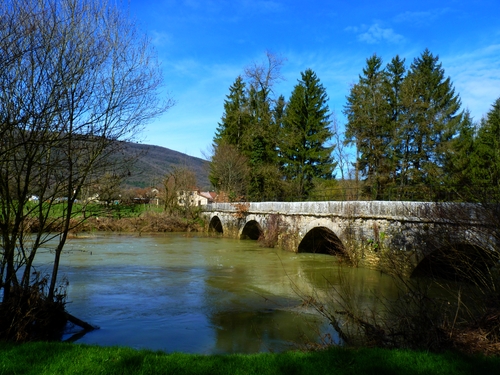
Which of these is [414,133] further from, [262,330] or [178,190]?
[262,330]

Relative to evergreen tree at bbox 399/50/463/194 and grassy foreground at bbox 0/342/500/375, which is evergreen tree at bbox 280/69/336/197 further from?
grassy foreground at bbox 0/342/500/375

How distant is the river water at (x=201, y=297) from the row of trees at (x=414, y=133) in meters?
10.8

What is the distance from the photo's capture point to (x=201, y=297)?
32.2 feet

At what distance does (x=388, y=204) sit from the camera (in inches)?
503

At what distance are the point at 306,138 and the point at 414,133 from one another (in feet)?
29.0

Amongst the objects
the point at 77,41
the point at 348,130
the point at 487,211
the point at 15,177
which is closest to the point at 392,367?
the point at 487,211

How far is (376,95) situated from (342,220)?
1462cm

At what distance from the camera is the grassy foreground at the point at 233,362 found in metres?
4.04

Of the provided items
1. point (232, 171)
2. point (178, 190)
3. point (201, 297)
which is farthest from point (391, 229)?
point (178, 190)

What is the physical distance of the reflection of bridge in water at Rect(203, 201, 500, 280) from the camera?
686 centimetres

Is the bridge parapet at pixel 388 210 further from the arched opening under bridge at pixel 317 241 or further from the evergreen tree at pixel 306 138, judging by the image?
the evergreen tree at pixel 306 138

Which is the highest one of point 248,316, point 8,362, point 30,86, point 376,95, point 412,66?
point 412,66

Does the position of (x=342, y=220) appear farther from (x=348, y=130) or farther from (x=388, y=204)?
(x=348, y=130)

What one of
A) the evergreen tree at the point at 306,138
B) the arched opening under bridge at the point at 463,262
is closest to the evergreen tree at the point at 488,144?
the evergreen tree at the point at 306,138
